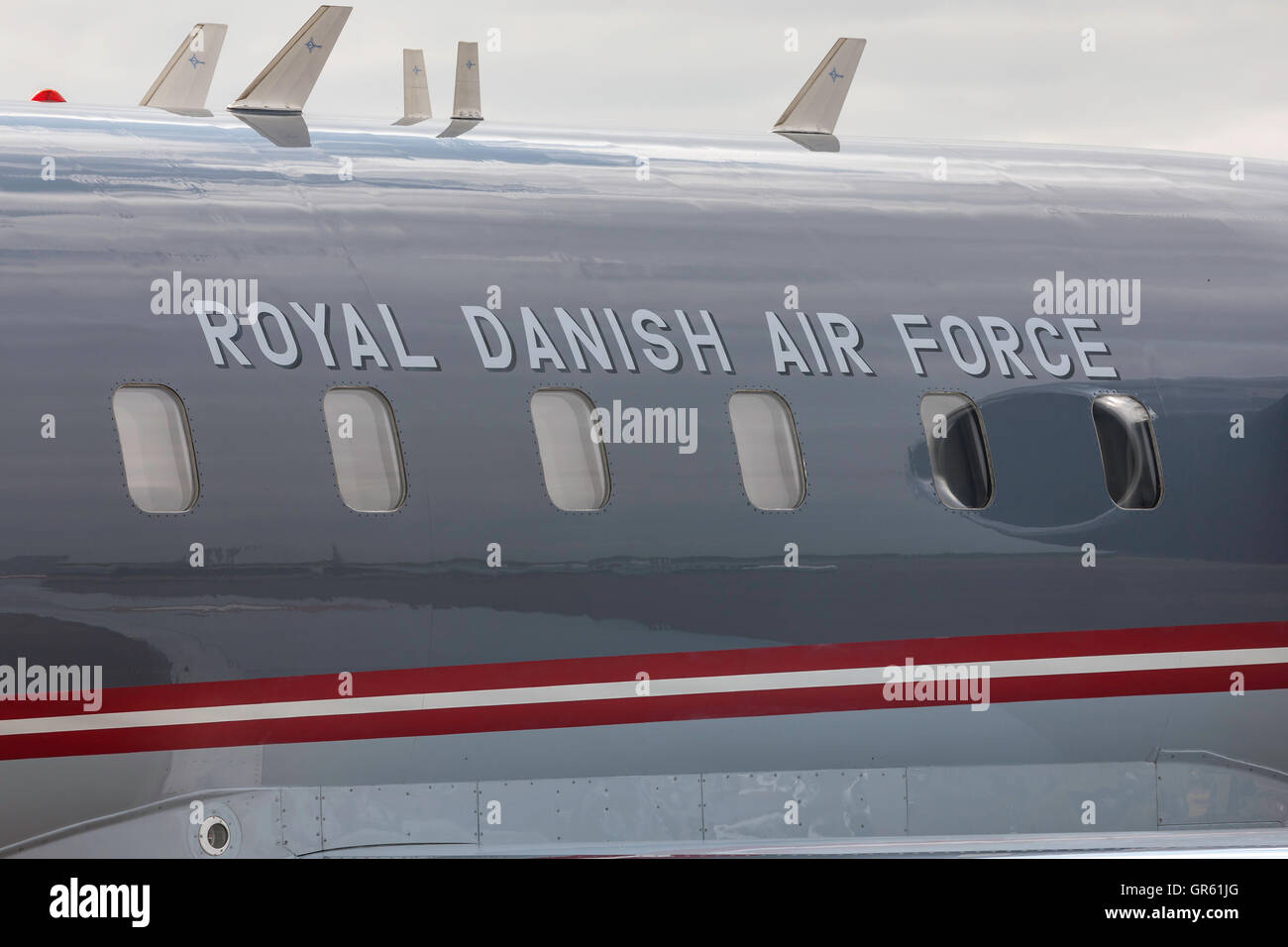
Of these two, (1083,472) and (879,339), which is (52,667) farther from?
(1083,472)

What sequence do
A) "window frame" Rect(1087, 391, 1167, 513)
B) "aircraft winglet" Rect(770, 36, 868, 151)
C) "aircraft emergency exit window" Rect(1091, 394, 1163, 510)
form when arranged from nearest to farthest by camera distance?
1. "window frame" Rect(1087, 391, 1167, 513)
2. "aircraft emergency exit window" Rect(1091, 394, 1163, 510)
3. "aircraft winglet" Rect(770, 36, 868, 151)

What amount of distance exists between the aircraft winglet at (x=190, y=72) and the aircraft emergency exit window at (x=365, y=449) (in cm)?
280

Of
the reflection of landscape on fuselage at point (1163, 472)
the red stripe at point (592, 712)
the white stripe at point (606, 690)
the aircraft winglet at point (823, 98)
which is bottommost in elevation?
the red stripe at point (592, 712)

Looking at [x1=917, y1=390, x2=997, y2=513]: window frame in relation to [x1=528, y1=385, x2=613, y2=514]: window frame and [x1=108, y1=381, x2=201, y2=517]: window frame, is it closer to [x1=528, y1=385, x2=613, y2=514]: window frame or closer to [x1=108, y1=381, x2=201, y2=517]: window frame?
[x1=528, y1=385, x2=613, y2=514]: window frame

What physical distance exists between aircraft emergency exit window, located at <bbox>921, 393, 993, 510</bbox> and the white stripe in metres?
1.04

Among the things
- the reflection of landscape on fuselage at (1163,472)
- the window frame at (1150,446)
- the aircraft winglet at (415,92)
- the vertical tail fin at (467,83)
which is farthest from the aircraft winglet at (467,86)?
the window frame at (1150,446)

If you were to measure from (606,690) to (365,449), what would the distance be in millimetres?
1934

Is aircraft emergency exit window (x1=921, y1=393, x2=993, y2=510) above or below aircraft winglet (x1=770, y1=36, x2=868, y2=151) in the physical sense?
below

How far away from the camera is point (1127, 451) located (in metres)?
10.4

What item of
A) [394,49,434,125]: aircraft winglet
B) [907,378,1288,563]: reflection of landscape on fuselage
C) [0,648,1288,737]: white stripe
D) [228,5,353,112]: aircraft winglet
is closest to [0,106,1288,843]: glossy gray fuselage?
[907,378,1288,563]: reflection of landscape on fuselage

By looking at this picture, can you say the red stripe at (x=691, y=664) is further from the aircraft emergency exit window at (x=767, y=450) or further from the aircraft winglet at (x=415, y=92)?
the aircraft winglet at (x=415, y=92)

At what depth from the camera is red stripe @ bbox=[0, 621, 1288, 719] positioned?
330 inches

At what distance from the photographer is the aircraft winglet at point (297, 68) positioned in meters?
10.2
